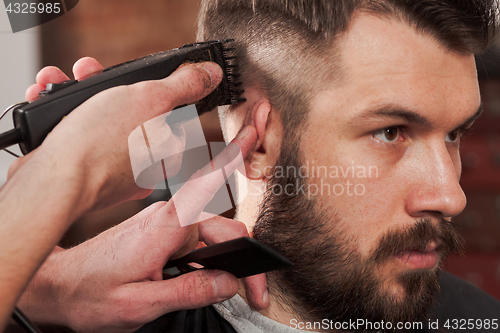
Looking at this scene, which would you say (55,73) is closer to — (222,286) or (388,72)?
(222,286)

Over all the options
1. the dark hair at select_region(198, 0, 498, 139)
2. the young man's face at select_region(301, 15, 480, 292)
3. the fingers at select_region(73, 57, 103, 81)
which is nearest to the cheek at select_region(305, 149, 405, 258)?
the young man's face at select_region(301, 15, 480, 292)

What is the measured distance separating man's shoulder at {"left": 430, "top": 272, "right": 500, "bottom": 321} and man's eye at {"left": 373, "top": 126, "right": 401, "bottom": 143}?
66 cm

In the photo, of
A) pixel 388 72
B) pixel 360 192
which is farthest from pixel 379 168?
pixel 388 72

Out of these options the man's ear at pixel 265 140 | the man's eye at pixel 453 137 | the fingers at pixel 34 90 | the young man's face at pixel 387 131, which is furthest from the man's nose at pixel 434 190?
the fingers at pixel 34 90

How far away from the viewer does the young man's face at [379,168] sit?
0.77m

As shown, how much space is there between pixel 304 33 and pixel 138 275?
1.82 feet

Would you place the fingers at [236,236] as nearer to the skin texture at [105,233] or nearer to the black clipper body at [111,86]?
the skin texture at [105,233]

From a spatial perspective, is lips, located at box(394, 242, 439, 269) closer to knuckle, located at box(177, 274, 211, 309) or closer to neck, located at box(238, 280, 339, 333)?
neck, located at box(238, 280, 339, 333)

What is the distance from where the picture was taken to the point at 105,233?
2.73 ft

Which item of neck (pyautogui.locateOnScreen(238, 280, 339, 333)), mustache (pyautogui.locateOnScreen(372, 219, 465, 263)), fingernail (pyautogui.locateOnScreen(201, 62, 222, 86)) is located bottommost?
neck (pyautogui.locateOnScreen(238, 280, 339, 333))

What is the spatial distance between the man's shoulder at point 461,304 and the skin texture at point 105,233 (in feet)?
2.33

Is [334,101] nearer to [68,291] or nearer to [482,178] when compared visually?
[68,291]

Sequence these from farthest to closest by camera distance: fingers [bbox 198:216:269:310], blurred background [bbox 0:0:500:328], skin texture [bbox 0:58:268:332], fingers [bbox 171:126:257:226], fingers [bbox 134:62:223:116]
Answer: blurred background [bbox 0:0:500:328]
fingers [bbox 198:216:269:310]
fingers [bbox 171:126:257:226]
fingers [bbox 134:62:223:116]
skin texture [bbox 0:58:268:332]

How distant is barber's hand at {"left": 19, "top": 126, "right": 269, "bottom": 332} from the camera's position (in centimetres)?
69
